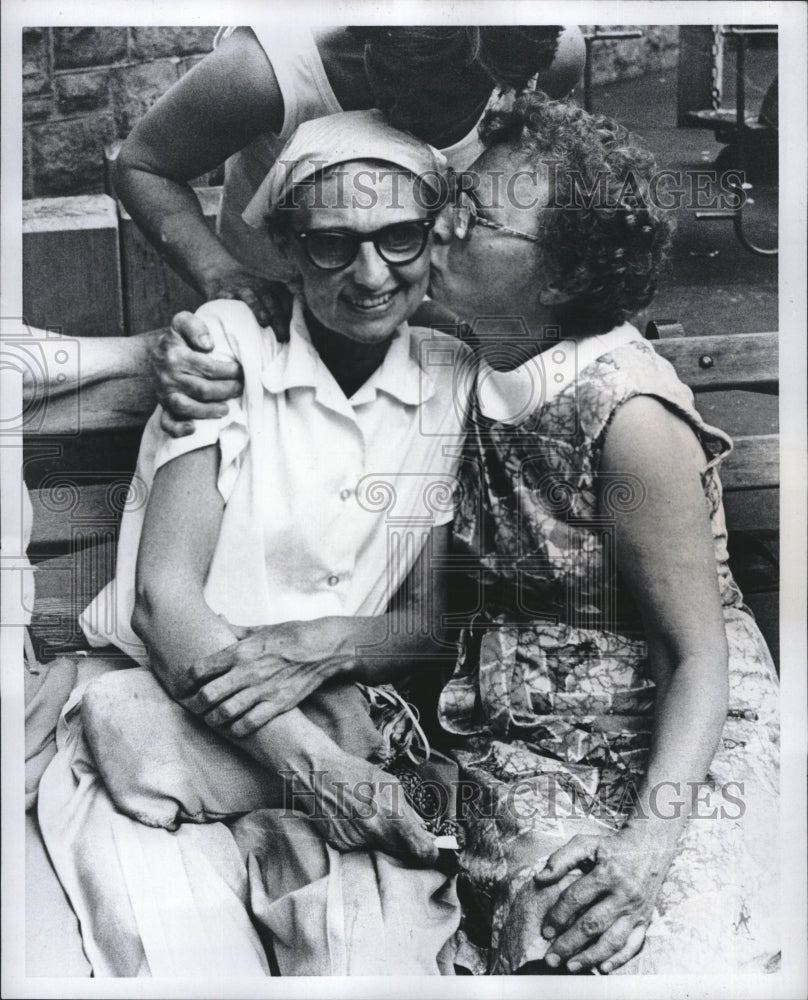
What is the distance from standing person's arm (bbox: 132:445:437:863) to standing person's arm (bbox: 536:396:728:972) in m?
0.39

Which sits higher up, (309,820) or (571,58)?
(571,58)

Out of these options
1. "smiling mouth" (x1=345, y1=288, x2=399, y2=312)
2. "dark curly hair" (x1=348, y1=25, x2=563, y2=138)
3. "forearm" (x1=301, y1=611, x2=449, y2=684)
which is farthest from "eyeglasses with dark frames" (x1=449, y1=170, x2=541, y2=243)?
"forearm" (x1=301, y1=611, x2=449, y2=684)

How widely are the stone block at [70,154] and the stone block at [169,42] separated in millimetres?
170

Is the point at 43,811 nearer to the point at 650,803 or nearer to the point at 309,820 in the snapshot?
the point at 309,820

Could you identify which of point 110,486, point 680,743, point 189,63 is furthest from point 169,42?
point 680,743

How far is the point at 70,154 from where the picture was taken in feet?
9.81

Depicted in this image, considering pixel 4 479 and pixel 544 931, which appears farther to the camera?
pixel 4 479

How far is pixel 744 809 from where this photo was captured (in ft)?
9.66

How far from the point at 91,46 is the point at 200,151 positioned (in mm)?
369

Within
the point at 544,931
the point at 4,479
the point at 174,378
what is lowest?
the point at 544,931

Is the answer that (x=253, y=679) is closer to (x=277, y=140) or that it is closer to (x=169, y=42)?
(x=277, y=140)

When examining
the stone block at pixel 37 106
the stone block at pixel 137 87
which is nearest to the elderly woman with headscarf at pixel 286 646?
the stone block at pixel 137 87

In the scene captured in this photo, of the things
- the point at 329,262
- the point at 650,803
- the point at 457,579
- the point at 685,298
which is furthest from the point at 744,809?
the point at 329,262

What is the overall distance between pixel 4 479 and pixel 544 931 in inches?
62.0
